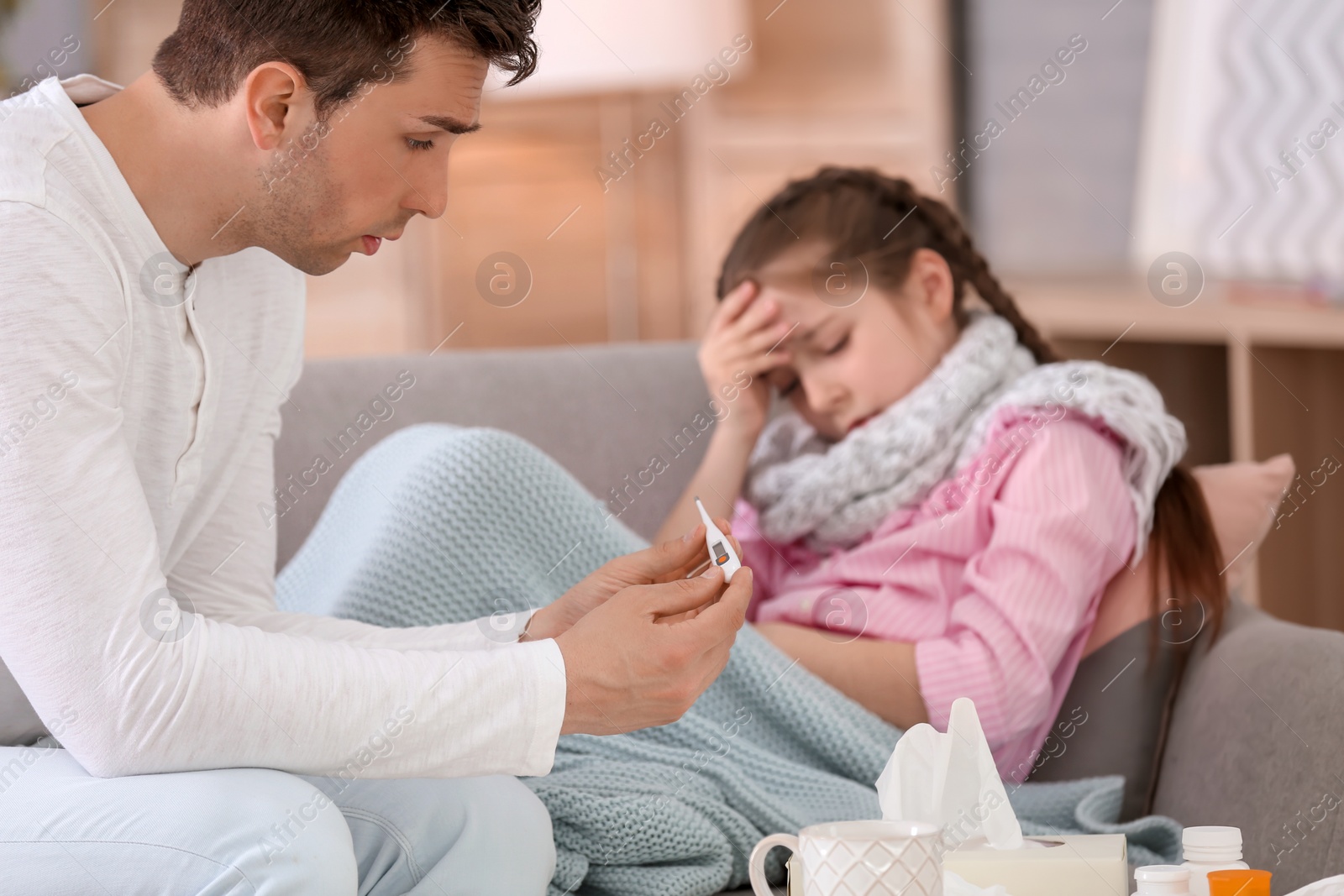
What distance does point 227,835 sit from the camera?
2.44ft

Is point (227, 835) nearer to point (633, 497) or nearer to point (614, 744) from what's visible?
point (614, 744)

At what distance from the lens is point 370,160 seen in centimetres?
A: 87

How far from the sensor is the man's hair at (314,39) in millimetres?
830

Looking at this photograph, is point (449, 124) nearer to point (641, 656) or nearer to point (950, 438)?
point (641, 656)

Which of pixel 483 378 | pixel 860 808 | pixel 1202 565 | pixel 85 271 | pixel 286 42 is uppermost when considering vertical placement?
pixel 286 42

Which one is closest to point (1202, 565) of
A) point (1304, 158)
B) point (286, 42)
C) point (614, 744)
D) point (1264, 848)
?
point (1264, 848)

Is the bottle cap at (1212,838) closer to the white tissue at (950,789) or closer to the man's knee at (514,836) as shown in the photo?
the white tissue at (950,789)

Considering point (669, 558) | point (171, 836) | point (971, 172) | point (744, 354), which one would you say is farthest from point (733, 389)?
point (971, 172)

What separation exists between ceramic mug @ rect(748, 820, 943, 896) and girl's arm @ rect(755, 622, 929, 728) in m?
0.51

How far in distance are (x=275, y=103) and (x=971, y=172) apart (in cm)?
224

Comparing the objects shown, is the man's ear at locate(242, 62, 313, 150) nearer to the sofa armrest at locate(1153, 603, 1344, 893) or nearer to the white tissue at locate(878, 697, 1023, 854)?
the white tissue at locate(878, 697, 1023, 854)

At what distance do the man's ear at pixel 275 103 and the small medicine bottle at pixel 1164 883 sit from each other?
671 millimetres

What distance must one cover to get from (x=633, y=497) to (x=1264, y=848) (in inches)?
29.5

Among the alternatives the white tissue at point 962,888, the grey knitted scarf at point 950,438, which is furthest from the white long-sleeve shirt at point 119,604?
the grey knitted scarf at point 950,438
